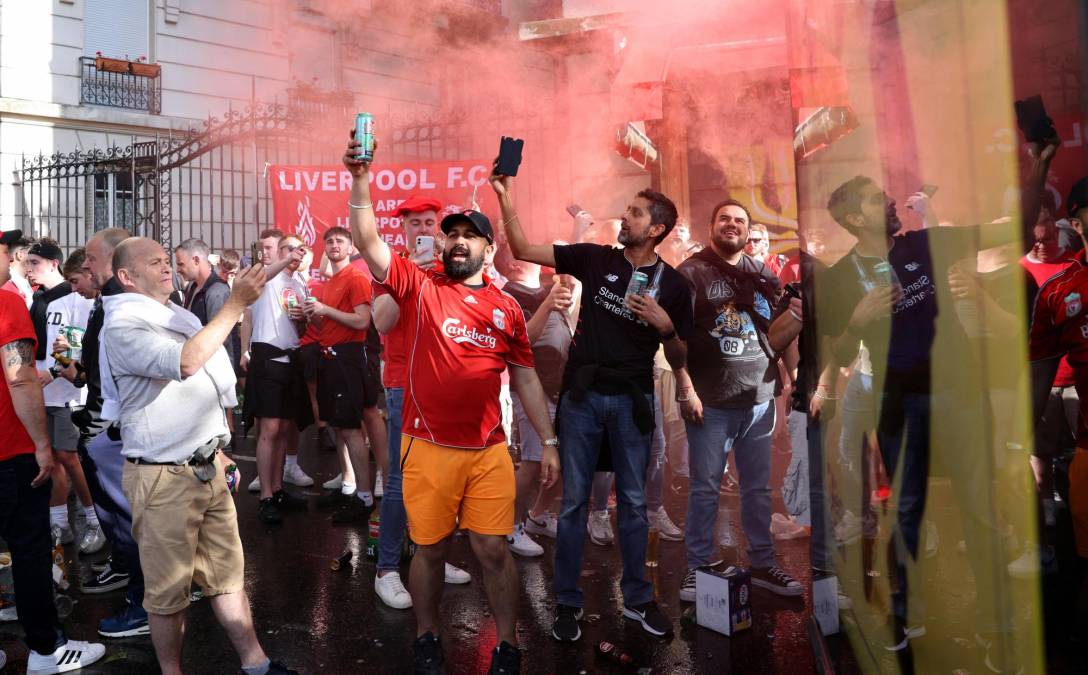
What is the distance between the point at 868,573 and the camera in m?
2.31

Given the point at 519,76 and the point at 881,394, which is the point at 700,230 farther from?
the point at 881,394

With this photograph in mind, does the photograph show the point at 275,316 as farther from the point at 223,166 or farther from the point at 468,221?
the point at 223,166

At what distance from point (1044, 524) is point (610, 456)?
7.40 feet

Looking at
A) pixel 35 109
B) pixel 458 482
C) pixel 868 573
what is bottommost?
pixel 868 573

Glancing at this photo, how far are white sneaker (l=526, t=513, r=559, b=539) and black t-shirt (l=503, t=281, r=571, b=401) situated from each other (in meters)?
0.74

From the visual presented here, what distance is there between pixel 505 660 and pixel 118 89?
1568cm

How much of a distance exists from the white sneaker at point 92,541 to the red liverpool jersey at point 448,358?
264cm

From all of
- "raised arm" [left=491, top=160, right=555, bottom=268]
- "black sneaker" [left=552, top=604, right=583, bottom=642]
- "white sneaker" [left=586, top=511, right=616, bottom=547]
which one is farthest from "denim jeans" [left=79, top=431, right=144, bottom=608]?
"white sneaker" [left=586, top=511, right=616, bottom=547]

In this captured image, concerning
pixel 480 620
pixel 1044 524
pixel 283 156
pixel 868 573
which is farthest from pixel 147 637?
pixel 283 156

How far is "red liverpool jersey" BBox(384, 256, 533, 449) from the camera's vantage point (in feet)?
9.72

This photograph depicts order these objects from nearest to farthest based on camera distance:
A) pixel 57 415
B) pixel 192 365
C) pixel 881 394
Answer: pixel 881 394 < pixel 192 365 < pixel 57 415

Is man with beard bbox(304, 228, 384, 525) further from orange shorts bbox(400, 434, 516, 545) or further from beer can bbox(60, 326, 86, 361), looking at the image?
orange shorts bbox(400, 434, 516, 545)

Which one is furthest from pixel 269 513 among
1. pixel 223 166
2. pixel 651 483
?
pixel 223 166

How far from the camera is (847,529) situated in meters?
2.46
